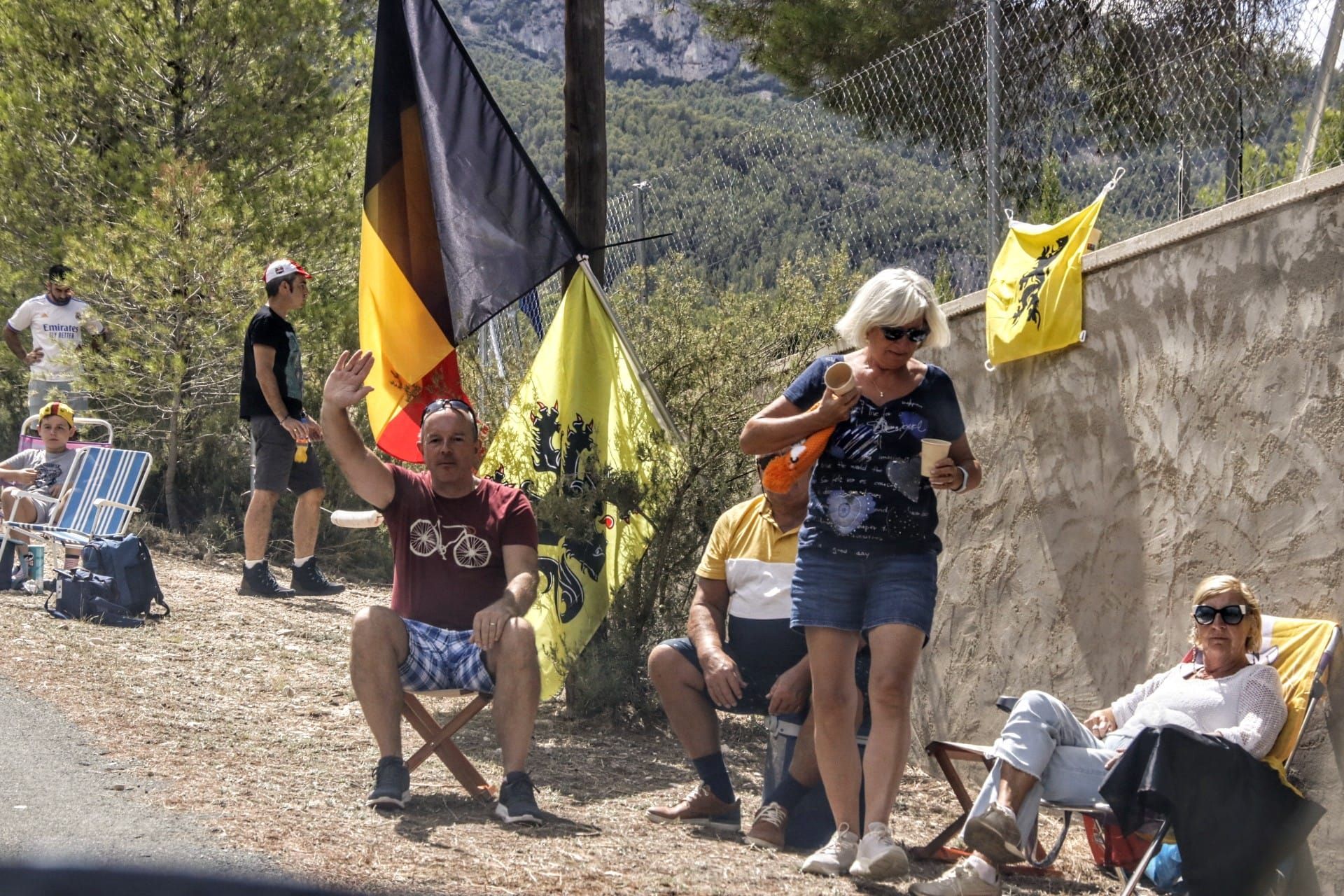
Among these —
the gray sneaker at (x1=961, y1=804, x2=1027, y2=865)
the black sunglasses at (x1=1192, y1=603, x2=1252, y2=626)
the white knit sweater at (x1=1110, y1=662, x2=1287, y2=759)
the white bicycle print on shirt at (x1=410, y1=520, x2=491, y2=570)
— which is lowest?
the gray sneaker at (x1=961, y1=804, x2=1027, y2=865)

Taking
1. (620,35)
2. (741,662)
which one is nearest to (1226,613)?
(741,662)

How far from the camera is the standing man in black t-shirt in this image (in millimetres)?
7562

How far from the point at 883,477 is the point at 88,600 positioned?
4.44 meters

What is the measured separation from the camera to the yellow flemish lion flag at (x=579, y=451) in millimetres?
5590

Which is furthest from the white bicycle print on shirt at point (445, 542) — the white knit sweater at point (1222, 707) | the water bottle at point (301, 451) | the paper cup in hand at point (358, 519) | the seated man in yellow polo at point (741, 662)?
the water bottle at point (301, 451)

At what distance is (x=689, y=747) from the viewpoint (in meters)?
4.45

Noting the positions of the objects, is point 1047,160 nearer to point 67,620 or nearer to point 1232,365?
point 1232,365

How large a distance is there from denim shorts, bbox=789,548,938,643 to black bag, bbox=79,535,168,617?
4.04 metres


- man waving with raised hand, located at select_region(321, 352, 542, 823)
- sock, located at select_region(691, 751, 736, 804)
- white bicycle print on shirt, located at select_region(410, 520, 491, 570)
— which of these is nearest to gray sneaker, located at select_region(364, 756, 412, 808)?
man waving with raised hand, located at select_region(321, 352, 542, 823)

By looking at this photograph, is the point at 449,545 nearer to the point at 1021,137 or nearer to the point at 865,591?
the point at 865,591

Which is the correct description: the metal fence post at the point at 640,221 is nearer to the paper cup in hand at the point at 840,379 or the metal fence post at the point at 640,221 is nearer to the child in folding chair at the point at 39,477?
the child in folding chair at the point at 39,477

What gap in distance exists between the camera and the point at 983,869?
12.0 feet

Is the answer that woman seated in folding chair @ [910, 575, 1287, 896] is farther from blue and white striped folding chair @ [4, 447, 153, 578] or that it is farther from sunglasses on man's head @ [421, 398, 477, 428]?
blue and white striped folding chair @ [4, 447, 153, 578]

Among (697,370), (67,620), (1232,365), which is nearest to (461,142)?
(697,370)
